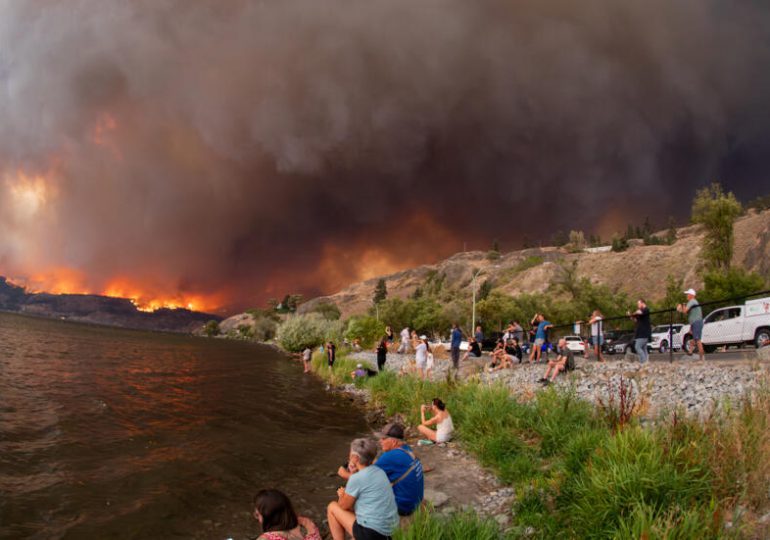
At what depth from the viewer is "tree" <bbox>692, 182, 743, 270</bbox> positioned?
4841 cm

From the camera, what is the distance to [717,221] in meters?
49.3

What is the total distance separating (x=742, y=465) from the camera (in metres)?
4.96

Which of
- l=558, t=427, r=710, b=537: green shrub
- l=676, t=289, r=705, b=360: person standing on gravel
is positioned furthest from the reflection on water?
l=676, t=289, r=705, b=360: person standing on gravel

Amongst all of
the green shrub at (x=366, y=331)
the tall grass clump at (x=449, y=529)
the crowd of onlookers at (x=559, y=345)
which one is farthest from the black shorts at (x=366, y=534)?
the green shrub at (x=366, y=331)

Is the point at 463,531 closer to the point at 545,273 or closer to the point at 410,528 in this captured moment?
Answer: the point at 410,528

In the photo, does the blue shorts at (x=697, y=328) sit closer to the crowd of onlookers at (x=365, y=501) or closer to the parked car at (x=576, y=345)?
A: the crowd of onlookers at (x=365, y=501)

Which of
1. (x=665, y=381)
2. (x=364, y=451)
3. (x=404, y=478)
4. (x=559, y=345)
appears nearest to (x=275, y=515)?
(x=364, y=451)

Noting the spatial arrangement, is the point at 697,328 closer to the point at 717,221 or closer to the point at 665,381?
the point at 665,381

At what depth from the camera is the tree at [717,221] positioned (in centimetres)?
4841

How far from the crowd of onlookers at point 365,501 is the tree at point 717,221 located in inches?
2250

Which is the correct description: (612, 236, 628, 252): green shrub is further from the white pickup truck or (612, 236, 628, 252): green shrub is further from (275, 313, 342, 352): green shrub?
the white pickup truck

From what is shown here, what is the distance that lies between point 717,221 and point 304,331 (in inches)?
2052

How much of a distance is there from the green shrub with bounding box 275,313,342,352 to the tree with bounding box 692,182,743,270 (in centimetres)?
4633

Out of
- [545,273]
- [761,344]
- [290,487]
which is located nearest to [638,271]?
[545,273]
